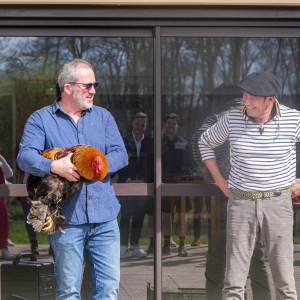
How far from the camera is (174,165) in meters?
3.50

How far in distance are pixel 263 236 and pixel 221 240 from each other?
68 cm

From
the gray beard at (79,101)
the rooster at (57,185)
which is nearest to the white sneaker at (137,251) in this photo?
the rooster at (57,185)

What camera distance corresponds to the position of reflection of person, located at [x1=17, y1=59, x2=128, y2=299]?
258cm

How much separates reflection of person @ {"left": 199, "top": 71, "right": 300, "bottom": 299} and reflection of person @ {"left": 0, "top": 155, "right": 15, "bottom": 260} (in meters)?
1.98

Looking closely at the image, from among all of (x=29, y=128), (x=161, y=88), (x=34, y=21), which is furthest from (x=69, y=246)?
(x=34, y=21)

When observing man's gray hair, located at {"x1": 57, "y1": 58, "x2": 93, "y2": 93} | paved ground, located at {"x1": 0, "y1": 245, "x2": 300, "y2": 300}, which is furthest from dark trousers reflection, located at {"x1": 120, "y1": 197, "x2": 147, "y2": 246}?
man's gray hair, located at {"x1": 57, "y1": 58, "x2": 93, "y2": 93}

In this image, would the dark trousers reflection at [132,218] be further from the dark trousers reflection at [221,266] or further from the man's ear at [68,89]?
the man's ear at [68,89]

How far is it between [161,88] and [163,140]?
47 centimetres

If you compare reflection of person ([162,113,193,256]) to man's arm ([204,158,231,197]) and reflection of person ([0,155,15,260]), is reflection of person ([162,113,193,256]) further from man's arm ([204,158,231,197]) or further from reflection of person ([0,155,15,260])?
reflection of person ([0,155,15,260])

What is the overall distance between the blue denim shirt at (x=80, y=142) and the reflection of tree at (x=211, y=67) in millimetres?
922

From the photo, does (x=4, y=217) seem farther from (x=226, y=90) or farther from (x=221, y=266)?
(x=226, y=90)

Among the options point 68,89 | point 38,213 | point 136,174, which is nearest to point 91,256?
point 38,213

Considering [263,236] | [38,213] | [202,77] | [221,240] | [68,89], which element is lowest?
[221,240]

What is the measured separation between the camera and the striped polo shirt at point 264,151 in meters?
2.85
